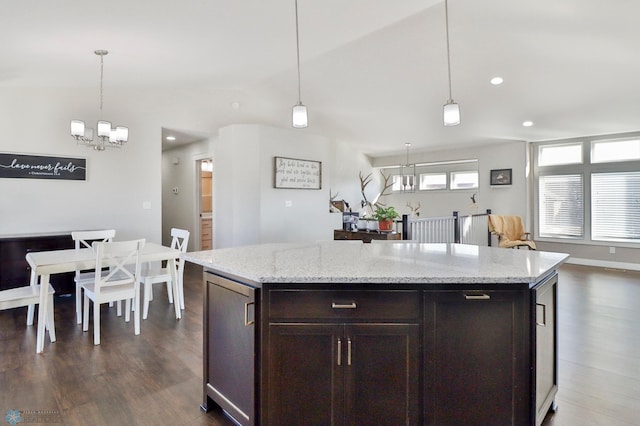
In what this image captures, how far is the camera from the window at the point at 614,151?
5914 mm

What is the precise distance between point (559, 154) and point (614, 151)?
82 cm

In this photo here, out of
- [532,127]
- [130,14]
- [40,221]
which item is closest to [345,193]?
[532,127]

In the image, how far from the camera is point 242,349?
5.62ft

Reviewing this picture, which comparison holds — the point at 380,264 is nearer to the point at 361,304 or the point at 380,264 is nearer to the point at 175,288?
the point at 361,304

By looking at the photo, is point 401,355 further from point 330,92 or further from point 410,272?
point 330,92

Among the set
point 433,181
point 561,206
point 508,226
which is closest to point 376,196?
point 433,181

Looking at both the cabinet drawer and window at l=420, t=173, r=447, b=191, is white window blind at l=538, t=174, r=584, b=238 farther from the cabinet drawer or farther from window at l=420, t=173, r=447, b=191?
the cabinet drawer

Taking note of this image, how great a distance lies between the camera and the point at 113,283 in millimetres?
3180

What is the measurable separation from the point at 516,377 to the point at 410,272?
65 cm

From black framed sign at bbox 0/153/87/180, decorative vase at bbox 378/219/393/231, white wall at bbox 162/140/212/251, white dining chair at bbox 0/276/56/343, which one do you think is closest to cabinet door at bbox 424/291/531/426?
white dining chair at bbox 0/276/56/343

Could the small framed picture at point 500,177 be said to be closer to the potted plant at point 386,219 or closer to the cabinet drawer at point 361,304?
the potted plant at point 386,219

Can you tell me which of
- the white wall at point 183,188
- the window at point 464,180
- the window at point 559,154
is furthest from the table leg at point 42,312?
the window at point 559,154

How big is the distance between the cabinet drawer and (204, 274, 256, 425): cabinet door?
0.29 meters

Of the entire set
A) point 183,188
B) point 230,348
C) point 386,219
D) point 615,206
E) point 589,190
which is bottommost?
point 230,348
